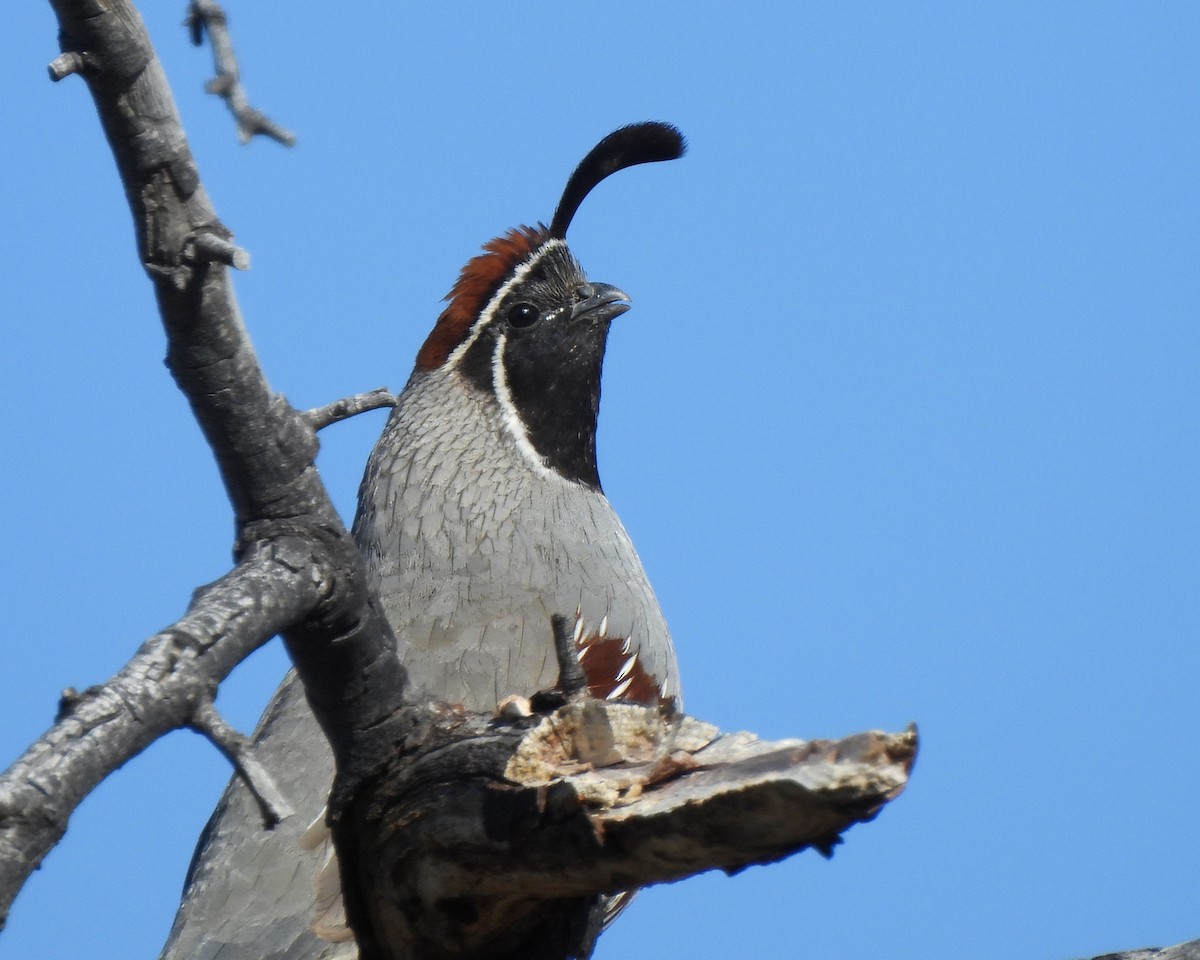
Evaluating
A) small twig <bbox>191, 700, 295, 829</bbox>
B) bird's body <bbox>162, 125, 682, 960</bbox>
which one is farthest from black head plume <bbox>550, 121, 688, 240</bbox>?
small twig <bbox>191, 700, 295, 829</bbox>

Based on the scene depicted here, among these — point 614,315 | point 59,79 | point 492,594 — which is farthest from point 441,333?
point 59,79

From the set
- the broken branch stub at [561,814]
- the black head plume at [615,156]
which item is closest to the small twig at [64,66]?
the broken branch stub at [561,814]

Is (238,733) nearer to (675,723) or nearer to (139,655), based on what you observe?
(139,655)

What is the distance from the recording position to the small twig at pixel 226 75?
206cm

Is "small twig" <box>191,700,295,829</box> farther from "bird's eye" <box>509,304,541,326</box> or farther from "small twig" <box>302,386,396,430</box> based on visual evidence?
"bird's eye" <box>509,304,541,326</box>

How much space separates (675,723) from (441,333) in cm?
224

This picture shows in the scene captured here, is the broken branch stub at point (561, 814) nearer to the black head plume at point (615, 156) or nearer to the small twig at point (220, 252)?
the small twig at point (220, 252)

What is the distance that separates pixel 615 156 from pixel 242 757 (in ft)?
8.64

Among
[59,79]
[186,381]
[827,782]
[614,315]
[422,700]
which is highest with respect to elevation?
[614,315]

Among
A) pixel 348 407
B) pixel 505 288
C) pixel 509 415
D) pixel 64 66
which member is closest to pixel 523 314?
pixel 505 288

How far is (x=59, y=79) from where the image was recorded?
1.67 m

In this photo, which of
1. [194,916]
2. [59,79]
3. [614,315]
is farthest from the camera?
[614,315]

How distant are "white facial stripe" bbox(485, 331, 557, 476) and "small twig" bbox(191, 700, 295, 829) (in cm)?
210

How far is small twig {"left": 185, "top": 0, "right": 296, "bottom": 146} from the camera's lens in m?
2.06
